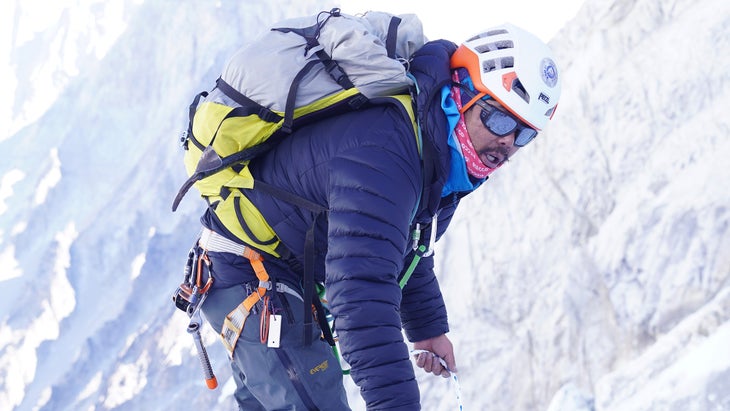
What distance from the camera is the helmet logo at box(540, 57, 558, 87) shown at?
3160 millimetres

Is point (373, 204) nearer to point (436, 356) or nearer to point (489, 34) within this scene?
point (489, 34)

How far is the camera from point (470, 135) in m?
3.03

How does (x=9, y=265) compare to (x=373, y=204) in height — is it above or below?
below

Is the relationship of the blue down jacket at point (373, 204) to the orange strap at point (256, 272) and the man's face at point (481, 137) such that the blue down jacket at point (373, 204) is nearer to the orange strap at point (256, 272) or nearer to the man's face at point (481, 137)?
the man's face at point (481, 137)

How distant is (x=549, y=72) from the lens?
10.5 feet

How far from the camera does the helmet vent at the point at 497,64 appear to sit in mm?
3075

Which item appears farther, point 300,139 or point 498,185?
point 498,185

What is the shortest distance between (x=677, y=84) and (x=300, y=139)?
400 inches

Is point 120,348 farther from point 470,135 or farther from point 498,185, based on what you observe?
point 470,135

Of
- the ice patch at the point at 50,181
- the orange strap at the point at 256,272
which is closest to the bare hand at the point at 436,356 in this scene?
the orange strap at the point at 256,272

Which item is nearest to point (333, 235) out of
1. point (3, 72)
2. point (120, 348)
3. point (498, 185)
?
point (498, 185)

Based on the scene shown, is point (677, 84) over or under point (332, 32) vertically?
under

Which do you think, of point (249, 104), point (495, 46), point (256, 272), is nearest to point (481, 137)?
point (495, 46)

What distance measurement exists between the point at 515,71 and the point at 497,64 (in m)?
0.09
